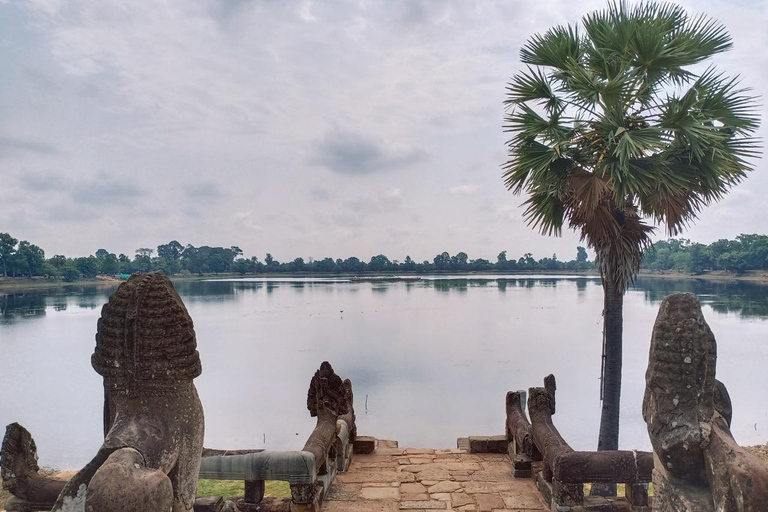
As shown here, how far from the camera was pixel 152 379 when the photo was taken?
96.8 inches

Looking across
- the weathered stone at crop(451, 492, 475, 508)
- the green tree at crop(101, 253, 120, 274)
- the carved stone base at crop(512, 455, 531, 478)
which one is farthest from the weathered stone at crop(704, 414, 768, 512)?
the green tree at crop(101, 253, 120, 274)

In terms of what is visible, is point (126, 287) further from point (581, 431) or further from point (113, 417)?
point (581, 431)

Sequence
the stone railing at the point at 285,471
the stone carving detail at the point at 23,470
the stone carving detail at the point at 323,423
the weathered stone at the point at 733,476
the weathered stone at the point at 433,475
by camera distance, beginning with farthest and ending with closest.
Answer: the weathered stone at the point at 433,475 → the stone carving detail at the point at 323,423 → the stone railing at the point at 285,471 → the stone carving detail at the point at 23,470 → the weathered stone at the point at 733,476

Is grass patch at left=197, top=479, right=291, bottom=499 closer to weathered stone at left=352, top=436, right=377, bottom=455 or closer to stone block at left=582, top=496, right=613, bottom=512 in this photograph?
weathered stone at left=352, top=436, right=377, bottom=455

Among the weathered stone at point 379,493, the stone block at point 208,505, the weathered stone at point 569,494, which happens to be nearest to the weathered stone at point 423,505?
the weathered stone at point 379,493

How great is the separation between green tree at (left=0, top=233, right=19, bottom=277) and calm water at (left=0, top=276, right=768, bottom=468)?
38.9 m

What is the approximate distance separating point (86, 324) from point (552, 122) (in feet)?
120

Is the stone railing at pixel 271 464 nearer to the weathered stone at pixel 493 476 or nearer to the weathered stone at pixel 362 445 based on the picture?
the weathered stone at pixel 362 445

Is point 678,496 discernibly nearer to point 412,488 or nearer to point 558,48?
point 412,488

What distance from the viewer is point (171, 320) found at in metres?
2.51

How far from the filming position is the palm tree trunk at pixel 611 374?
24.1ft

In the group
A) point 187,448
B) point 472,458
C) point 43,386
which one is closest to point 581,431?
point 472,458

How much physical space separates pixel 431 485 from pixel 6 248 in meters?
85.2

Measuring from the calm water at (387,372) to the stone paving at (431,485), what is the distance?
8239 mm
